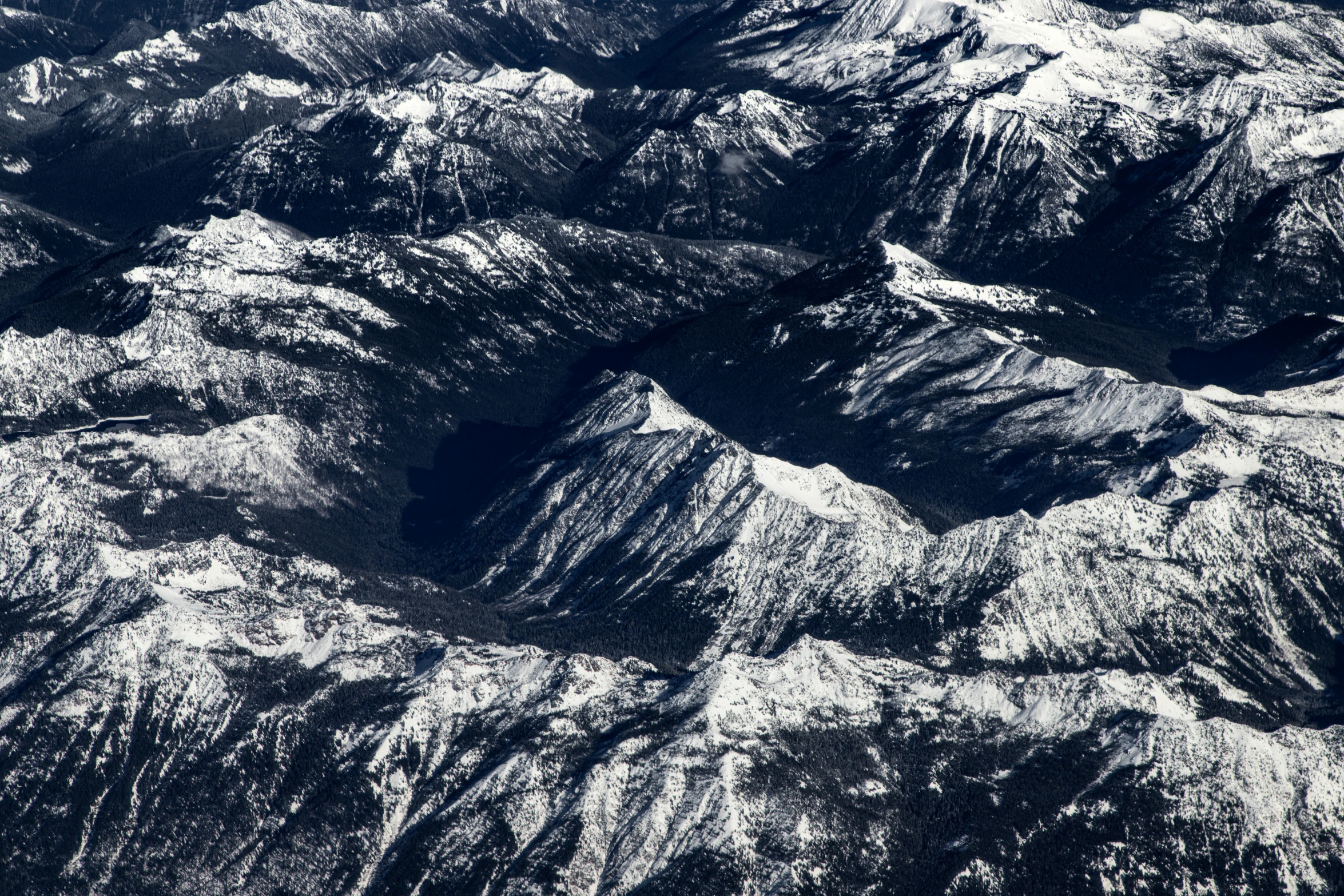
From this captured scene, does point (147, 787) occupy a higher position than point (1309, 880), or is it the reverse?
point (147, 787)

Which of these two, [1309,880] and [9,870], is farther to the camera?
[9,870]

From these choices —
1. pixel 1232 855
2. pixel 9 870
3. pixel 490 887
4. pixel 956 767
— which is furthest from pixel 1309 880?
pixel 9 870

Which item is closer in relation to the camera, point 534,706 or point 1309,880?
point 1309,880

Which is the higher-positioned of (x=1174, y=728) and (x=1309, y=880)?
(x=1174, y=728)

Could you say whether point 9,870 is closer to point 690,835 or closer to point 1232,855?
point 690,835

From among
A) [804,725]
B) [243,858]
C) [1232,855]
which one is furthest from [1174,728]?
[243,858]

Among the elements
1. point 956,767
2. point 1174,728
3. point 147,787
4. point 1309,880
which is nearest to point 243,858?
point 147,787

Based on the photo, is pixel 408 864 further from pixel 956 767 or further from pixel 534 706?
pixel 956 767

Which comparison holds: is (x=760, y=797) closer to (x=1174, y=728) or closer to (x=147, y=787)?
(x=1174, y=728)
